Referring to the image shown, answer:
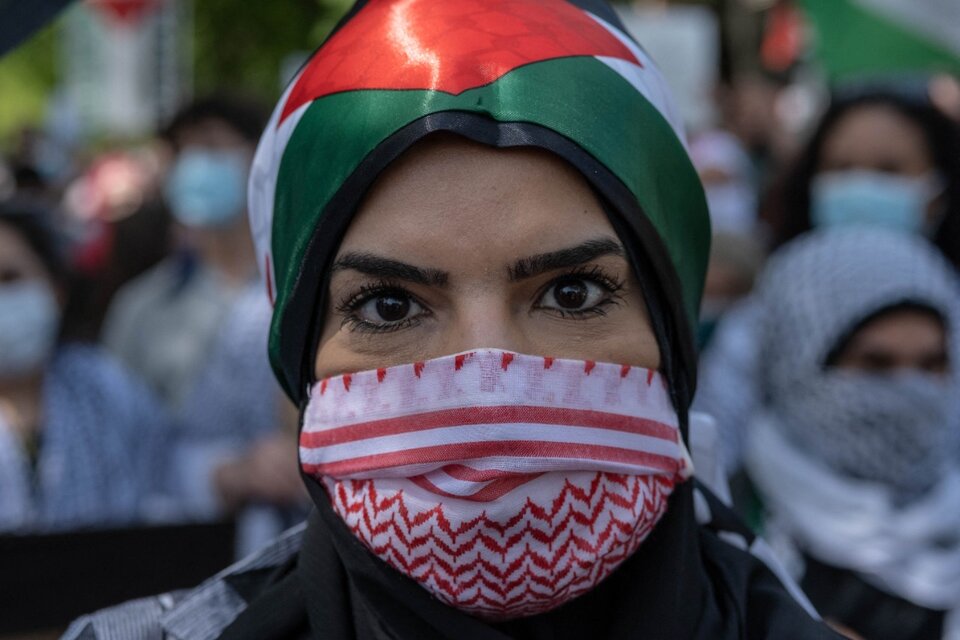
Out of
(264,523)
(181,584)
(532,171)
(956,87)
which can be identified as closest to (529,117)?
(532,171)

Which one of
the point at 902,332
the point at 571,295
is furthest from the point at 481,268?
the point at 902,332

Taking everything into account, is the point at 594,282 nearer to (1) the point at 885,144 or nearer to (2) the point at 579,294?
(2) the point at 579,294

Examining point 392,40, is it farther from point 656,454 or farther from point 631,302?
point 656,454

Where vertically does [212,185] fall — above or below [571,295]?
below

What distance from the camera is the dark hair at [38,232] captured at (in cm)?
450

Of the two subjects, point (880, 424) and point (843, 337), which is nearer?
point (880, 424)

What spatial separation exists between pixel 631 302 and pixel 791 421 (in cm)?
185

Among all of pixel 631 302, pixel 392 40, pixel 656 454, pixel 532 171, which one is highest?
pixel 392 40

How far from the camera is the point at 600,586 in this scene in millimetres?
1945

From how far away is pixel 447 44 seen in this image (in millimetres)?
1837

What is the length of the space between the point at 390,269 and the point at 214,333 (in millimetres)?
3592

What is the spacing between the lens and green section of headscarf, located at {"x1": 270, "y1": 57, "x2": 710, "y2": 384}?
178 cm

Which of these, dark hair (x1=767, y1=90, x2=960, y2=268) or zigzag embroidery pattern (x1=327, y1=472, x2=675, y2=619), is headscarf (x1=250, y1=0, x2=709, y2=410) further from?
dark hair (x1=767, y1=90, x2=960, y2=268)

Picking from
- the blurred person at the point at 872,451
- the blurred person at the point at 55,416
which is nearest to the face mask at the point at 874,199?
the blurred person at the point at 872,451
